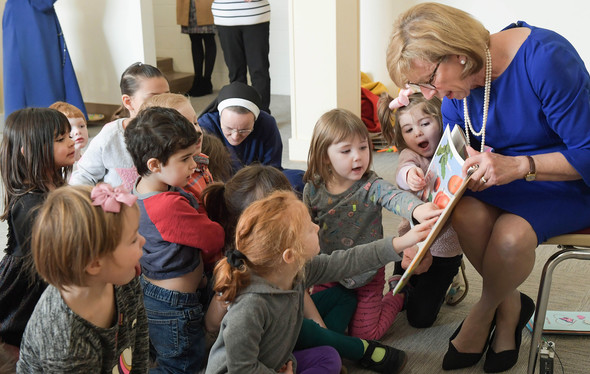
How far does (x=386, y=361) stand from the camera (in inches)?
71.2

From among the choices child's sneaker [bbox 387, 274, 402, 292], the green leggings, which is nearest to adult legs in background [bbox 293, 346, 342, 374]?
the green leggings

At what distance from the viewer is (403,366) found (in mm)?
1829

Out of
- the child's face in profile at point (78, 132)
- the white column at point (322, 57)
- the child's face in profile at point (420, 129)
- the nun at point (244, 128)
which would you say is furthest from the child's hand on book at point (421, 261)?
the white column at point (322, 57)

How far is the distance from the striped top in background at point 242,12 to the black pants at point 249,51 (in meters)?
0.06

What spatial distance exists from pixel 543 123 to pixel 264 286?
81 centimetres

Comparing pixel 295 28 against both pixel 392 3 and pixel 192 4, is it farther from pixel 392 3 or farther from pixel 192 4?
pixel 192 4

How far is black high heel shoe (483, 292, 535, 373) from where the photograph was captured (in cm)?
177

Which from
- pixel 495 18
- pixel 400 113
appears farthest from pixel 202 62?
pixel 400 113

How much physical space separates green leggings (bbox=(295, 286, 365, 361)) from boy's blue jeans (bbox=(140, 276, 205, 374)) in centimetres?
29

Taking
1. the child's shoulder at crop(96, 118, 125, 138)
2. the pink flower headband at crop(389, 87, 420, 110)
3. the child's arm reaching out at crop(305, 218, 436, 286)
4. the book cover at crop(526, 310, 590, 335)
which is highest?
the pink flower headband at crop(389, 87, 420, 110)

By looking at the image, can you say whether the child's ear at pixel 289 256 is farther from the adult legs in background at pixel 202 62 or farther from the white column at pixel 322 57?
the adult legs in background at pixel 202 62

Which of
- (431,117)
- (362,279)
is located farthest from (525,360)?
(431,117)

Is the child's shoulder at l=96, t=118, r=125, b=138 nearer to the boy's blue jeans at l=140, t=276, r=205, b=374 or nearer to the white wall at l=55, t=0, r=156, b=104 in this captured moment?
the boy's blue jeans at l=140, t=276, r=205, b=374

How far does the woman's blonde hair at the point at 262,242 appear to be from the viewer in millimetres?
1457
